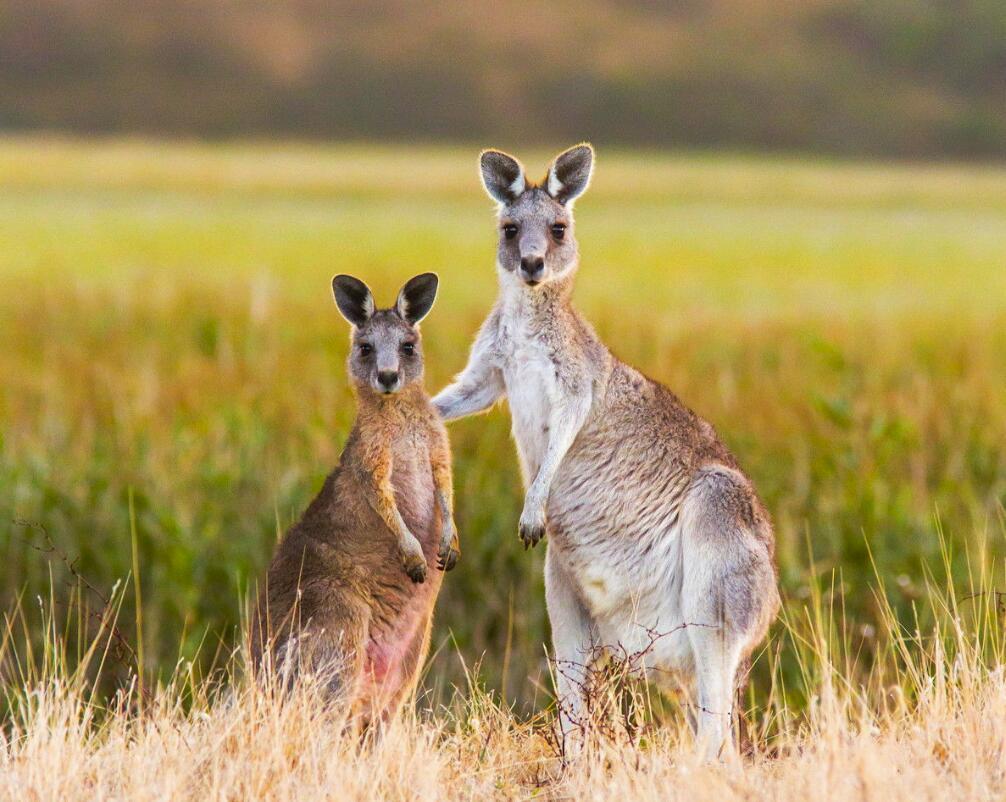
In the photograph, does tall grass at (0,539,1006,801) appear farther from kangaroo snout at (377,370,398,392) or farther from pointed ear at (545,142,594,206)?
pointed ear at (545,142,594,206)

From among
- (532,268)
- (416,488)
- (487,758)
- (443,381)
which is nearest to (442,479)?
(416,488)

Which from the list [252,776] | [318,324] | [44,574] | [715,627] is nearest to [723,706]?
[715,627]

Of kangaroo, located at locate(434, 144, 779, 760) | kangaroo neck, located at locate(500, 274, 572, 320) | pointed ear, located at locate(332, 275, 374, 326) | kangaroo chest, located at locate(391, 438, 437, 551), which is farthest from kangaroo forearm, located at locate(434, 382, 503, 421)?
pointed ear, located at locate(332, 275, 374, 326)

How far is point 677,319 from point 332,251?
8.27 m

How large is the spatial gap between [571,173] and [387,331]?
75 cm

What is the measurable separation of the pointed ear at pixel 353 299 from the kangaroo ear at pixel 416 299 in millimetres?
85

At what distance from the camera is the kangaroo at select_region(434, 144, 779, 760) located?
429cm

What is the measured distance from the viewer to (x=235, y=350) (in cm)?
1170

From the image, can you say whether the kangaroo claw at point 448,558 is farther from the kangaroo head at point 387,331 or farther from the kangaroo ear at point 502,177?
the kangaroo ear at point 502,177

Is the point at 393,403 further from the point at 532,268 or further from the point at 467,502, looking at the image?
the point at 467,502

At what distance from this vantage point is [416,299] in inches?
165

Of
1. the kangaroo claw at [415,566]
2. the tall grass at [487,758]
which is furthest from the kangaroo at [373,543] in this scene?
the tall grass at [487,758]

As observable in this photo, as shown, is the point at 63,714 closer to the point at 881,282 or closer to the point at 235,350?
the point at 235,350

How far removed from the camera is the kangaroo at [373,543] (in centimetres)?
418
